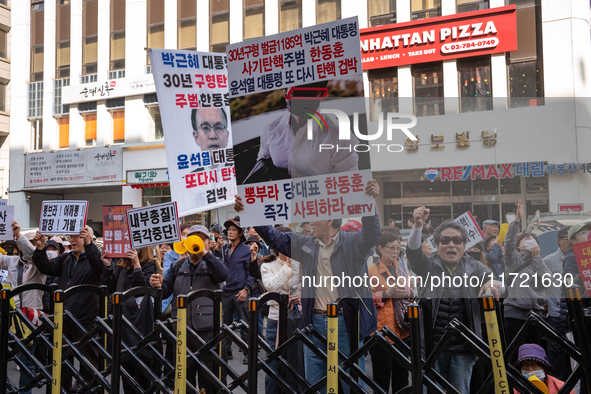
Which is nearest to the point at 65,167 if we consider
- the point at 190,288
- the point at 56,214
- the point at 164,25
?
the point at 164,25

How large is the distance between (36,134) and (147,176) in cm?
705

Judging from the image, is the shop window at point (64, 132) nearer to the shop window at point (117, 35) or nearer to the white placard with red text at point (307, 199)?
the shop window at point (117, 35)

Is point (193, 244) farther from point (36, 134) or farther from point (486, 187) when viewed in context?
point (36, 134)

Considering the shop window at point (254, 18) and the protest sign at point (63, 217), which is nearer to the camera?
the protest sign at point (63, 217)

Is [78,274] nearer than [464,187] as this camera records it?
No

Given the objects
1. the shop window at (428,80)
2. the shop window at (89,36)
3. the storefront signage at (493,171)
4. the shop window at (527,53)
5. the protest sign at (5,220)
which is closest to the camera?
the storefront signage at (493,171)

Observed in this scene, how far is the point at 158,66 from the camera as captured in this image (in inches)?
222

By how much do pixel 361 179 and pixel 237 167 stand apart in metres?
1.15

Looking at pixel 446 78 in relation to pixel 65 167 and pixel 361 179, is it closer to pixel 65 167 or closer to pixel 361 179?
pixel 361 179

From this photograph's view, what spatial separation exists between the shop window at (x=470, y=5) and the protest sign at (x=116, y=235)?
14.9m

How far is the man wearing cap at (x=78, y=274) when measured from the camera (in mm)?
5586

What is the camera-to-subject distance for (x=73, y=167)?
22.5m

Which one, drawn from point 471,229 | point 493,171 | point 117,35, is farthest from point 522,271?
point 117,35

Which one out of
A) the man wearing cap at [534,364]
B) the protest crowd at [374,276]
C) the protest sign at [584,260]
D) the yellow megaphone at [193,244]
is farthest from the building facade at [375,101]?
the yellow megaphone at [193,244]
